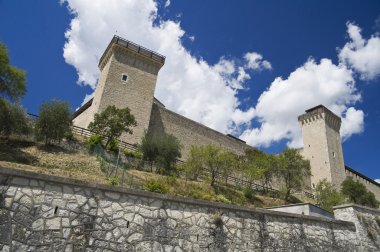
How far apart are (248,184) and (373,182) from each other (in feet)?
116

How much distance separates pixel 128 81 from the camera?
30328mm

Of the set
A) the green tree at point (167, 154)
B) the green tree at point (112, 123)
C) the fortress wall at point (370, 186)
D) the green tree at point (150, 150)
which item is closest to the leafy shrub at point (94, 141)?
the green tree at point (112, 123)

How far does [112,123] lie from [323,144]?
31909 mm

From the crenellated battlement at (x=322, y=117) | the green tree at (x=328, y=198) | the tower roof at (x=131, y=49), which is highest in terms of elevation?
the crenellated battlement at (x=322, y=117)

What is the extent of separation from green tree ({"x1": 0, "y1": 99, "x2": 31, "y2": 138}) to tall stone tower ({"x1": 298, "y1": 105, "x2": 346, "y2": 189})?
3627cm

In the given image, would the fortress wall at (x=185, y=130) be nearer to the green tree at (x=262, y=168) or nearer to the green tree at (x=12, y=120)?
the green tree at (x=262, y=168)

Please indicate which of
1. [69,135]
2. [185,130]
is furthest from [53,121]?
[185,130]

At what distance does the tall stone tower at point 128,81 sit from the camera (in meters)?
28.8

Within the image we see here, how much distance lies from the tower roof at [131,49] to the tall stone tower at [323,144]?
25.1 metres

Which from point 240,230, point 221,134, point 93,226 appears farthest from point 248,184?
point 93,226

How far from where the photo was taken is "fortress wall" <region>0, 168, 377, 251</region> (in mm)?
4398

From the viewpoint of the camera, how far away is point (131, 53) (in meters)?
31.4

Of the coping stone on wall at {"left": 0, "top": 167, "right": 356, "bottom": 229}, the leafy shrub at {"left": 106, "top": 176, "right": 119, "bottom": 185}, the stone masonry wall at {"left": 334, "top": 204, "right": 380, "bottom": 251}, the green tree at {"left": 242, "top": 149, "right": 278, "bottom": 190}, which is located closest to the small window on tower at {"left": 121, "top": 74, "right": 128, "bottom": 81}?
the green tree at {"left": 242, "top": 149, "right": 278, "bottom": 190}

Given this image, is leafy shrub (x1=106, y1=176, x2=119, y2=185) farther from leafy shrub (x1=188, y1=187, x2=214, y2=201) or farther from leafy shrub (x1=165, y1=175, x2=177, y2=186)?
leafy shrub (x1=188, y1=187, x2=214, y2=201)
